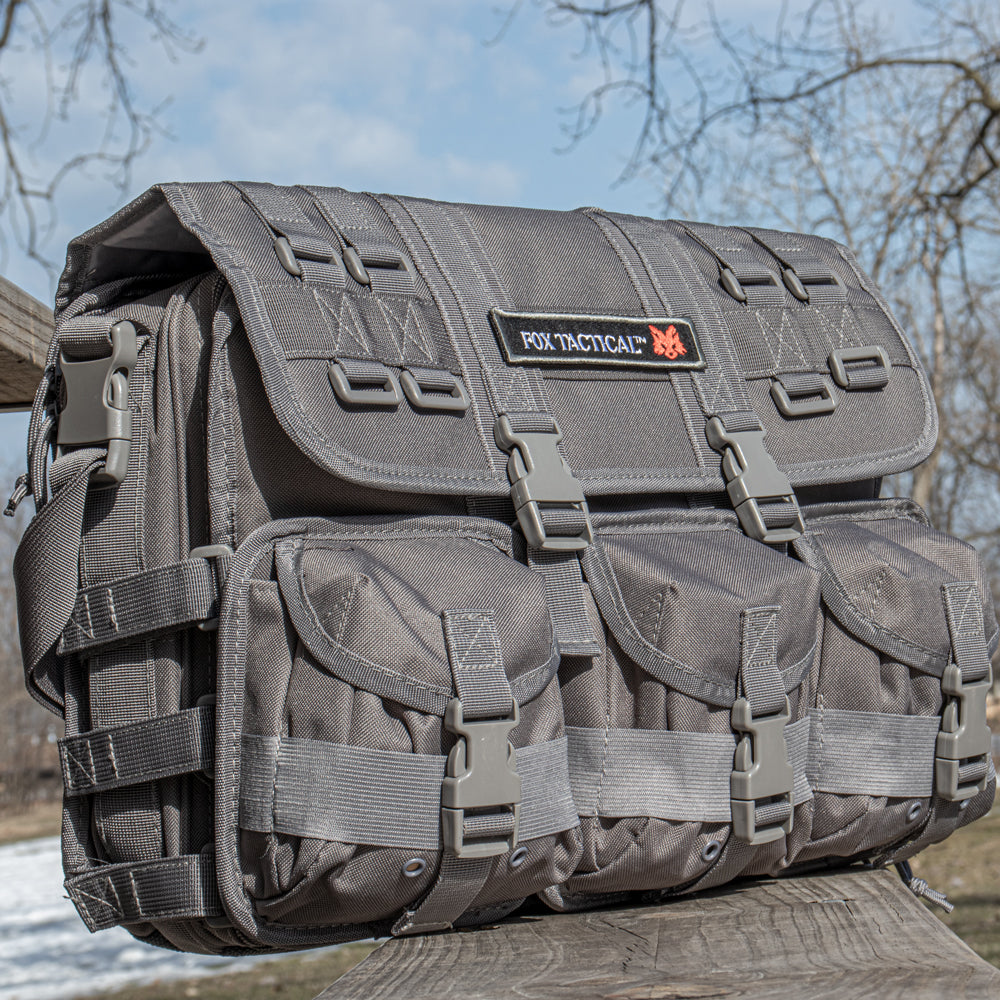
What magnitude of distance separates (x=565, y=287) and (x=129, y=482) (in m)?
0.69

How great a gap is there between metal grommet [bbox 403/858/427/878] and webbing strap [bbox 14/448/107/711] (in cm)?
51

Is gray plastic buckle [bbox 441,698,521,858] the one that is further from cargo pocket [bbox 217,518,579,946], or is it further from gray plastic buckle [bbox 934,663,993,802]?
gray plastic buckle [bbox 934,663,993,802]

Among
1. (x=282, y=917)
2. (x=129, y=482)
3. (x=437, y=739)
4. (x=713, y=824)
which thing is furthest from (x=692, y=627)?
(x=129, y=482)

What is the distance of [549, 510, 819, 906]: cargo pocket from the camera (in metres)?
1.45

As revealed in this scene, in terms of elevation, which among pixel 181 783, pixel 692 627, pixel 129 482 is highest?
Result: pixel 129 482

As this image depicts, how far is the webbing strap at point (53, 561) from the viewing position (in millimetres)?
1355

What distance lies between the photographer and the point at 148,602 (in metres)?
1.33

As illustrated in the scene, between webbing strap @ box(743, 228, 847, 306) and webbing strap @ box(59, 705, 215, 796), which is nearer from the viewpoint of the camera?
webbing strap @ box(59, 705, 215, 796)

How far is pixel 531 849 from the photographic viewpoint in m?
1.34

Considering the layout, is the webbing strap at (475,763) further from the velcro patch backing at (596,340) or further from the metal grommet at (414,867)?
the velcro patch backing at (596,340)

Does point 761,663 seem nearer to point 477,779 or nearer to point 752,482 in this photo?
point 752,482

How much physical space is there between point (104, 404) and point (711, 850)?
990mm

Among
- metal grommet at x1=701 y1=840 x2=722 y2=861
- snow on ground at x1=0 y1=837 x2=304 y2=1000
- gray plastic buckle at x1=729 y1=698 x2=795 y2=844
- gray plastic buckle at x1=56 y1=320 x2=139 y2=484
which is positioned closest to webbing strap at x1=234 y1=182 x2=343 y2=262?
gray plastic buckle at x1=56 y1=320 x2=139 y2=484

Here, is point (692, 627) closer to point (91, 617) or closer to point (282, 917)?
point (282, 917)
